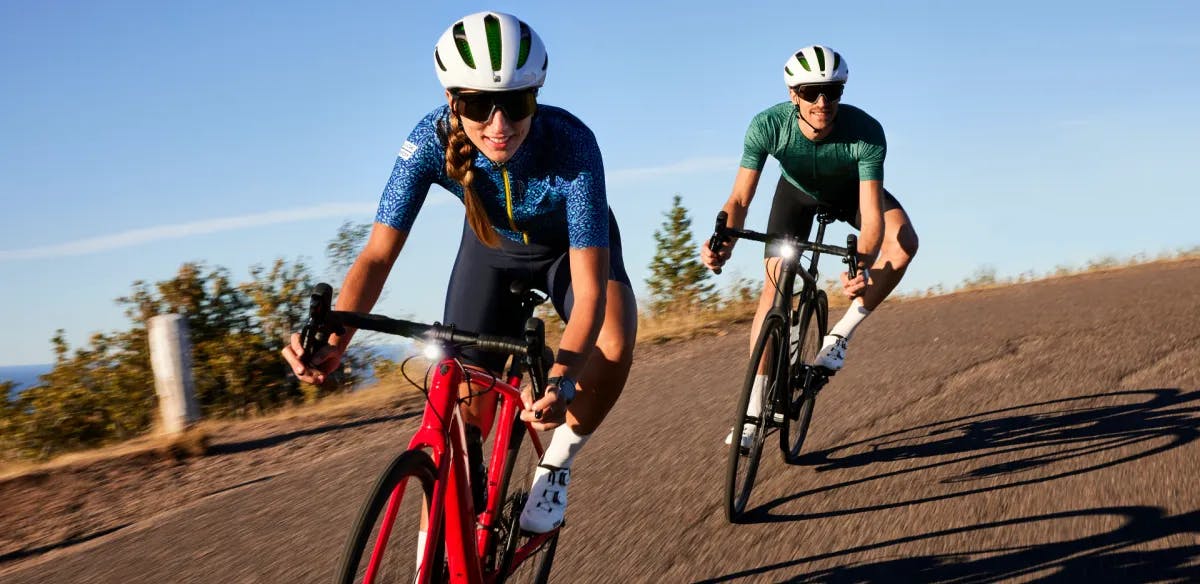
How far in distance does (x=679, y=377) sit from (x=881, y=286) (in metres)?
2.78

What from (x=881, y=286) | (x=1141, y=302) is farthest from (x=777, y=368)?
(x=1141, y=302)

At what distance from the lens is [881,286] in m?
6.95

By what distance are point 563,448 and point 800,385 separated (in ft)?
8.29

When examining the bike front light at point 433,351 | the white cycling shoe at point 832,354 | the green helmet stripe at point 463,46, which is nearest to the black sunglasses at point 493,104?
the green helmet stripe at point 463,46

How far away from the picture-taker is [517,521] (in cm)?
A: 402

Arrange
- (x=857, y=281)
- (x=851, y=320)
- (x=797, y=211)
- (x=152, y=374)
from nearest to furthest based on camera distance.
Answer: (x=857, y=281) → (x=851, y=320) → (x=797, y=211) → (x=152, y=374)

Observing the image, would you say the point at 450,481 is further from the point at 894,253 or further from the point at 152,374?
the point at 152,374

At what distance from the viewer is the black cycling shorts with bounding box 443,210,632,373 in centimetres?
425

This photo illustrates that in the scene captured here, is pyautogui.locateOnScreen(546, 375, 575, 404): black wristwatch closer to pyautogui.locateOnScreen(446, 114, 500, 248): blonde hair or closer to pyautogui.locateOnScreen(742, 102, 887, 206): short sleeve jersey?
pyautogui.locateOnScreen(446, 114, 500, 248): blonde hair

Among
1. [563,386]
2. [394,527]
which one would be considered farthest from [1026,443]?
[394,527]

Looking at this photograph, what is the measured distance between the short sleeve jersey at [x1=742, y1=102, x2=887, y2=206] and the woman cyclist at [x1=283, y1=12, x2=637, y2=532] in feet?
7.88

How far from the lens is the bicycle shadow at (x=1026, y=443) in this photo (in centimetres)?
576

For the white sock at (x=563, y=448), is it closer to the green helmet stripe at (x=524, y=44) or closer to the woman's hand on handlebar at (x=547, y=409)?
the woman's hand on handlebar at (x=547, y=409)

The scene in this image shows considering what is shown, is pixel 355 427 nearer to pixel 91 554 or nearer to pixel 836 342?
pixel 91 554
